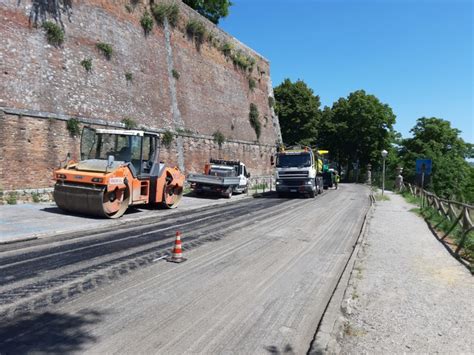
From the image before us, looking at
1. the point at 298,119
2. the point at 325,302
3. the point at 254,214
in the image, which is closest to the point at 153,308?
the point at 325,302

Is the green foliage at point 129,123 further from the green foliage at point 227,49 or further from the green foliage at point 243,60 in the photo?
the green foliage at point 243,60

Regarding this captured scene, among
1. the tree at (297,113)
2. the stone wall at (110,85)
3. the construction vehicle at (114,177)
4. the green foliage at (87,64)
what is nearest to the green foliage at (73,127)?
the stone wall at (110,85)

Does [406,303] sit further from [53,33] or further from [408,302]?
[53,33]

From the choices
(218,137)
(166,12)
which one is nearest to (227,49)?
(166,12)

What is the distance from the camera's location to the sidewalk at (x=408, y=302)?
4.41 meters

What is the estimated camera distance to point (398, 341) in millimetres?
4414

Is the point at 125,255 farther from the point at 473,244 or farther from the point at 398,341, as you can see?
the point at 473,244

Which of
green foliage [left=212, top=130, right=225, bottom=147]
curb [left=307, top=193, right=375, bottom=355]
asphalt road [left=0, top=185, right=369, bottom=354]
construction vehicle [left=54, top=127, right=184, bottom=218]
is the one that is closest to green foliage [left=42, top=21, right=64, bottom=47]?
construction vehicle [left=54, top=127, right=184, bottom=218]

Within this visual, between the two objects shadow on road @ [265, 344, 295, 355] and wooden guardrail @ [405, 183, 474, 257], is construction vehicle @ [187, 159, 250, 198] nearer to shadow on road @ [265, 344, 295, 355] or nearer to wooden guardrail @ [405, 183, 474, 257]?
wooden guardrail @ [405, 183, 474, 257]

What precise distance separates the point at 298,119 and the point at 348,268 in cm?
5059

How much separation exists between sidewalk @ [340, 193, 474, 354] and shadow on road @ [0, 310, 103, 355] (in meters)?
3.07

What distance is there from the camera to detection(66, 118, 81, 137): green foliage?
16344mm

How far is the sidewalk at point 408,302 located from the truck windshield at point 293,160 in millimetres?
13639

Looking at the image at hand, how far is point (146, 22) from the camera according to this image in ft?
76.8
